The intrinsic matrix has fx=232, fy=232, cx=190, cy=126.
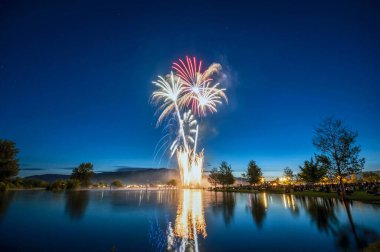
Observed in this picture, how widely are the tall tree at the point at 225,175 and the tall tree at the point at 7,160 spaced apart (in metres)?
92.9

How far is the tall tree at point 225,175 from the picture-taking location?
113m

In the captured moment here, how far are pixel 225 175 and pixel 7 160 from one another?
96547 mm

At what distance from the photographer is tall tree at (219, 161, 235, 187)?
113000 millimetres

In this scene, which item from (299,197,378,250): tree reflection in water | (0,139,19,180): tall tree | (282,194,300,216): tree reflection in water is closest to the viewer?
(299,197,378,250): tree reflection in water

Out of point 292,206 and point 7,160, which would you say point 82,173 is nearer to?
point 7,160

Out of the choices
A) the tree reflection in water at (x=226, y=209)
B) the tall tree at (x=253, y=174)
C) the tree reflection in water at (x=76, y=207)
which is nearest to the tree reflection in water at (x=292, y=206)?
the tree reflection in water at (x=226, y=209)

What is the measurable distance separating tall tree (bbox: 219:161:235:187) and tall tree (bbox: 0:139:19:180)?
305 ft

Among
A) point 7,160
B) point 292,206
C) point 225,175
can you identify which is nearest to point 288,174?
point 225,175

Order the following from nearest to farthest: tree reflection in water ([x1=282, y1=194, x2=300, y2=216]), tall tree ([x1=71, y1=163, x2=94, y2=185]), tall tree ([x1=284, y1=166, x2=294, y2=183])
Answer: tree reflection in water ([x1=282, y1=194, x2=300, y2=216]), tall tree ([x1=284, y1=166, x2=294, y2=183]), tall tree ([x1=71, y1=163, x2=94, y2=185])

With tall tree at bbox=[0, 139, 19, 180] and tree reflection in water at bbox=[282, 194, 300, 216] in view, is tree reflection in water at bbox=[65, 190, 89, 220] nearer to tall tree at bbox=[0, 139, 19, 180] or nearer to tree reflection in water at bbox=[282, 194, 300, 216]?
tree reflection in water at bbox=[282, 194, 300, 216]

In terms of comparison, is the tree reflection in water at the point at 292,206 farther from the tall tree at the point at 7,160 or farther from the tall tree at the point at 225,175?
the tall tree at the point at 7,160

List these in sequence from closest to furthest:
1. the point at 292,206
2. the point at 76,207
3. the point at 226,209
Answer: the point at 226,209 → the point at 292,206 → the point at 76,207

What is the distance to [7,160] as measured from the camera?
320 feet

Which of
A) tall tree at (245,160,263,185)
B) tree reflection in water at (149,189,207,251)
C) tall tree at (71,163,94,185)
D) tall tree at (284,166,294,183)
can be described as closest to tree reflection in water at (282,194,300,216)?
tree reflection in water at (149,189,207,251)
